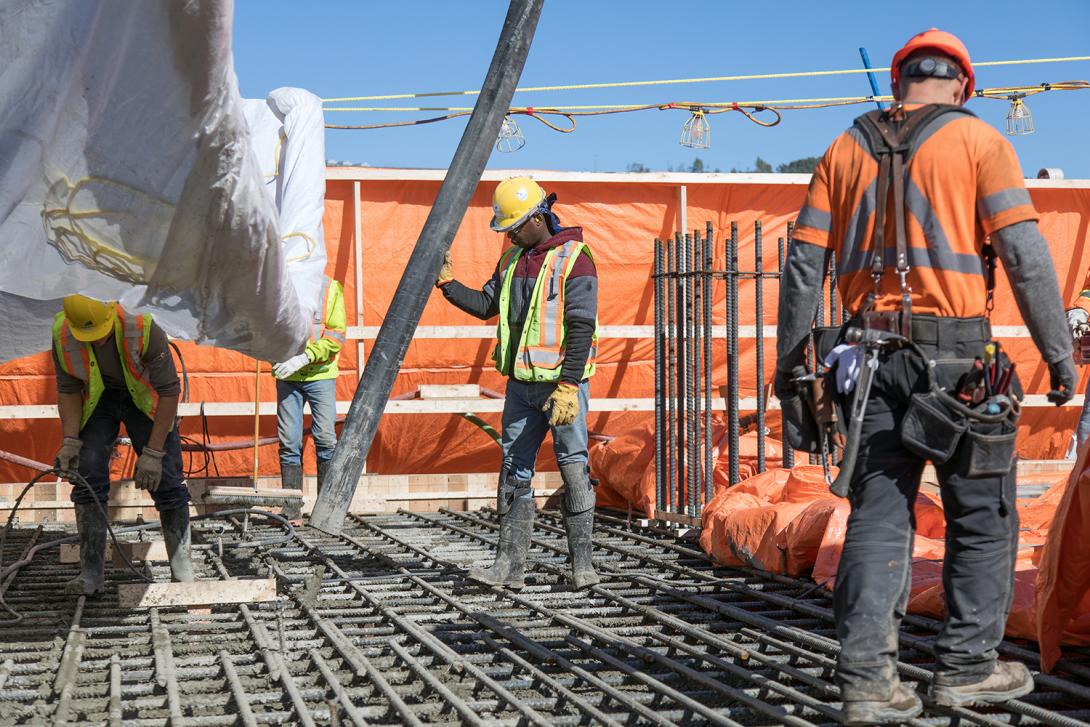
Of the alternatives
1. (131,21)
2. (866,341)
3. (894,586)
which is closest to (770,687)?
(894,586)

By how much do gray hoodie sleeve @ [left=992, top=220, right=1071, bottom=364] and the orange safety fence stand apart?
672 cm

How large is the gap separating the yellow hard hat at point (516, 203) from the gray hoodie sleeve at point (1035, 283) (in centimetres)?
292

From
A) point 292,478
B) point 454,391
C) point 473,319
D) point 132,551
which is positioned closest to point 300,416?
point 292,478

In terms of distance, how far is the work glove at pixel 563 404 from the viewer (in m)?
6.03

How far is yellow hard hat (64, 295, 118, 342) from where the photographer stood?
568 centimetres

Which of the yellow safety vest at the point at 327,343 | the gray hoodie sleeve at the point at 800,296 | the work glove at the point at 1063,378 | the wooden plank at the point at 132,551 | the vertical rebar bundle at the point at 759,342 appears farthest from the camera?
the yellow safety vest at the point at 327,343

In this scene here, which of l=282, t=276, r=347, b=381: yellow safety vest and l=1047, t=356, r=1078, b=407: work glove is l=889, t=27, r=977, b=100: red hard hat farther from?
l=282, t=276, r=347, b=381: yellow safety vest

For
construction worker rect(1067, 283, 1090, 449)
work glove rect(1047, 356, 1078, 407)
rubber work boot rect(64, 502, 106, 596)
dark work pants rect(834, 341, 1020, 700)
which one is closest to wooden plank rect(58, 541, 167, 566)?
rubber work boot rect(64, 502, 106, 596)

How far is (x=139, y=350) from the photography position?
5.79 metres

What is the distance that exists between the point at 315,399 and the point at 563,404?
3395 mm

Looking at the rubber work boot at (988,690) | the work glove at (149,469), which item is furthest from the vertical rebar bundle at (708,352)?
the rubber work boot at (988,690)

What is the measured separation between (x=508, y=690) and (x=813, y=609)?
1656 millimetres

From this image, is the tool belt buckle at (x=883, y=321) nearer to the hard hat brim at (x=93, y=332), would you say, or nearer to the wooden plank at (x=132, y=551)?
the hard hat brim at (x=93, y=332)

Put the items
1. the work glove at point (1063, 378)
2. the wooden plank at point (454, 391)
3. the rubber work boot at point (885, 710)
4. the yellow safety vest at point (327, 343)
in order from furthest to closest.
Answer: the wooden plank at point (454, 391) < the yellow safety vest at point (327, 343) < the work glove at point (1063, 378) < the rubber work boot at point (885, 710)
